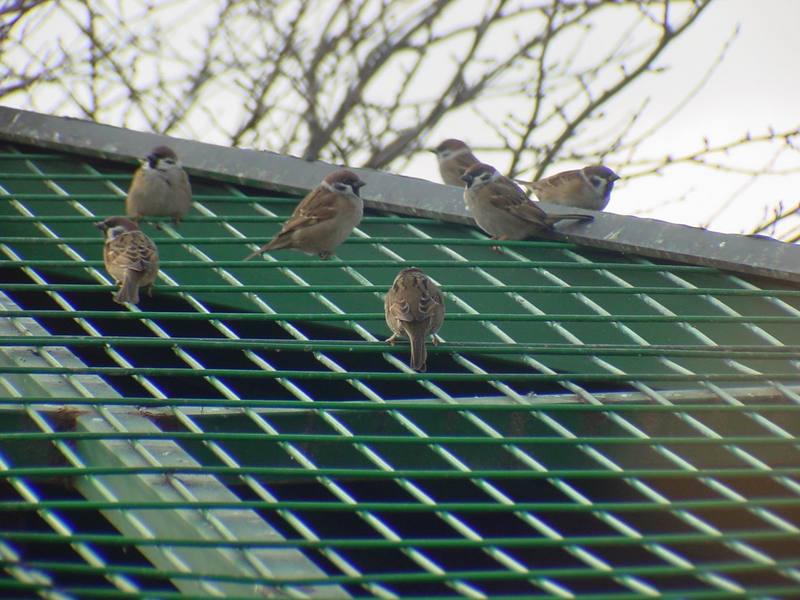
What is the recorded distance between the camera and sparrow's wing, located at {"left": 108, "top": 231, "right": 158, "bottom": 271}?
165 inches

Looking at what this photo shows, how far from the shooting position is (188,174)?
A: 17.8ft

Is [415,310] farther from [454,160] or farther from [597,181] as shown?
[454,160]

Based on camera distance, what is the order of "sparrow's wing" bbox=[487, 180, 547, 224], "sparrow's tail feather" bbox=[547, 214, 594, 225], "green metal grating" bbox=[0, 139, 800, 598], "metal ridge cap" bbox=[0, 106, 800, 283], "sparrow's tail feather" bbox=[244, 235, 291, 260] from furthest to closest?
"sparrow's wing" bbox=[487, 180, 547, 224], "sparrow's tail feather" bbox=[547, 214, 594, 225], "sparrow's tail feather" bbox=[244, 235, 291, 260], "metal ridge cap" bbox=[0, 106, 800, 283], "green metal grating" bbox=[0, 139, 800, 598]

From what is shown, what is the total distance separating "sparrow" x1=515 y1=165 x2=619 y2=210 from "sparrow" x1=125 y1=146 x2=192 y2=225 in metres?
2.66

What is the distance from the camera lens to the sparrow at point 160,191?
4.96 metres

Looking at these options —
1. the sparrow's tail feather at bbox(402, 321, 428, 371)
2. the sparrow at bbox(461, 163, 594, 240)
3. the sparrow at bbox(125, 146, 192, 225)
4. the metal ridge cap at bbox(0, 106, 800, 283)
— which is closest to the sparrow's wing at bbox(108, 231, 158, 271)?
the sparrow at bbox(125, 146, 192, 225)

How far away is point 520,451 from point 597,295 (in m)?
1.24

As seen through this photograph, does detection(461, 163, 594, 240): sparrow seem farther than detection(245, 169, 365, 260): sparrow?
Yes

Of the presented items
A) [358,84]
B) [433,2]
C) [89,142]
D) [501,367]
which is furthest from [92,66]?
[501,367]

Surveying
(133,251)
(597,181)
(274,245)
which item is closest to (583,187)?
(597,181)

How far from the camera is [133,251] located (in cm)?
432

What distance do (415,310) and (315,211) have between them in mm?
1362

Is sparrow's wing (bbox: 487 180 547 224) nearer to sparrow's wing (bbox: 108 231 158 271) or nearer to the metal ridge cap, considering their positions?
the metal ridge cap

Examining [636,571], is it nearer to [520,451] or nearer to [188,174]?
[520,451]
